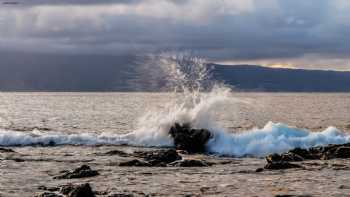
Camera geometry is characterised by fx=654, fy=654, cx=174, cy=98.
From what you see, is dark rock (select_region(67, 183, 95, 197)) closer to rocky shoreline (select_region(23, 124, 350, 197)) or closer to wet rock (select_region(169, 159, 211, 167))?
rocky shoreline (select_region(23, 124, 350, 197))

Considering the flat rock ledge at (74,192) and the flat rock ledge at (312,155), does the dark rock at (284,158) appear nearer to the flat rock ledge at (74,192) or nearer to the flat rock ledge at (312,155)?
the flat rock ledge at (312,155)

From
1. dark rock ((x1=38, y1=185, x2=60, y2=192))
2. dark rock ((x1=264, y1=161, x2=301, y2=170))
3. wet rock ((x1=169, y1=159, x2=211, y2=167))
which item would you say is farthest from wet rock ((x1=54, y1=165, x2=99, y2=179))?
dark rock ((x1=264, y1=161, x2=301, y2=170))

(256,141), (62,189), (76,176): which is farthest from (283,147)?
(62,189)

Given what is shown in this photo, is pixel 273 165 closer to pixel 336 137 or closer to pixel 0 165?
pixel 0 165

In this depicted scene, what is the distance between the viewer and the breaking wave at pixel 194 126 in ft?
163

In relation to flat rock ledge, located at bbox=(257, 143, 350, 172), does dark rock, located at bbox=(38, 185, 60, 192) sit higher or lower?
lower

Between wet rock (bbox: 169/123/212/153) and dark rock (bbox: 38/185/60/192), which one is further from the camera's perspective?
wet rock (bbox: 169/123/212/153)

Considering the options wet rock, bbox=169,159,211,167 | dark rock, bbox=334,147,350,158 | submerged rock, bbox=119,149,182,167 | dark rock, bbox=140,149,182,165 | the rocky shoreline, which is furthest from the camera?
dark rock, bbox=334,147,350,158

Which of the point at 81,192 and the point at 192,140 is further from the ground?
the point at 192,140

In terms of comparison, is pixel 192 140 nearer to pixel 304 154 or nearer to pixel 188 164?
pixel 304 154

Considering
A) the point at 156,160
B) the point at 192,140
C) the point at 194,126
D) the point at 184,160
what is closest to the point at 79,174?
the point at 156,160

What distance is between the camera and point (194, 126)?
51.9 metres

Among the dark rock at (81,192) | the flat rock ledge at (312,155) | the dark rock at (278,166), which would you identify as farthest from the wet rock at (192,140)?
the dark rock at (81,192)

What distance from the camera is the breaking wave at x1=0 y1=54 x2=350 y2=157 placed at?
163ft
